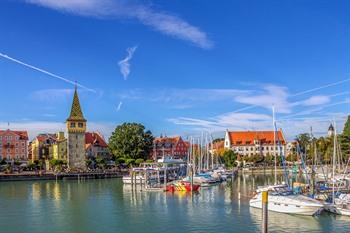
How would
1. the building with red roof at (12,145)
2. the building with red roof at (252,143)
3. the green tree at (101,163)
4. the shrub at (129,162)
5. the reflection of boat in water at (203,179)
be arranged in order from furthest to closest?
the building with red roof at (252,143) → the building with red roof at (12,145) → the green tree at (101,163) → the shrub at (129,162) → the reflection of boat in water at (203,179)

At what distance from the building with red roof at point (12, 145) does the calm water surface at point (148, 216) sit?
237 feet

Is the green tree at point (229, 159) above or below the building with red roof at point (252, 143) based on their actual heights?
below

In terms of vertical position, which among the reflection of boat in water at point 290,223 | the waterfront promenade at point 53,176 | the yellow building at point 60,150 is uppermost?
the yellow building at point 60,150

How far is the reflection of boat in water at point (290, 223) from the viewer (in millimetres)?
36500

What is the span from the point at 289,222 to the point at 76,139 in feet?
285

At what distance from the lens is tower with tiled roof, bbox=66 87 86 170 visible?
11794 cm

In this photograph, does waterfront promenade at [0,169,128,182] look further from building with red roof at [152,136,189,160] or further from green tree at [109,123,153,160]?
building with red roof at [152,136,189,160]

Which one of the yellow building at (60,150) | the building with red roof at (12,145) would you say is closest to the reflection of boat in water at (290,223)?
the yellow building at (60,150)

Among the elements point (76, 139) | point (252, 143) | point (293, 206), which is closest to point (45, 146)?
point (76, 139)

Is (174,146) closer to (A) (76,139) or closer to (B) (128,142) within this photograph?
(B) (128,142)

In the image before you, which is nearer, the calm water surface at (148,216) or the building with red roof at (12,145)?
the calm water surface at (148,216)

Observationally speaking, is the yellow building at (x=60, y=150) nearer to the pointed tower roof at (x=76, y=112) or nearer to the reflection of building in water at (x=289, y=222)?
the pointed tower roof at (x=76, y=112)

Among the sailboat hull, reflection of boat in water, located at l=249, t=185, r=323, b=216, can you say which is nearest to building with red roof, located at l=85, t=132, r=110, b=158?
reflection of boat in water, located at l=249, t=185, r=323, b=216

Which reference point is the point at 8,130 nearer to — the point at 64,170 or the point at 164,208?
the point at 64,170
